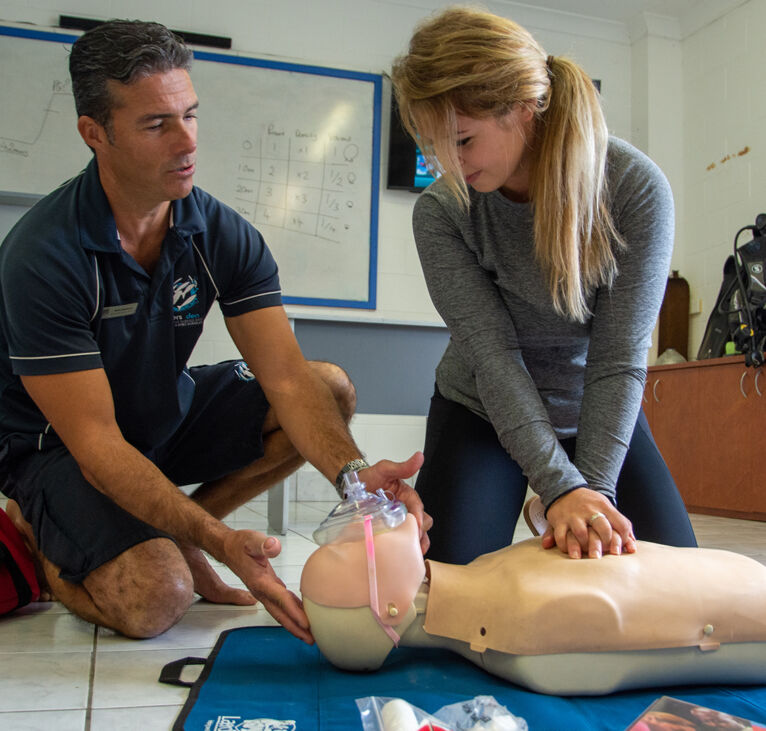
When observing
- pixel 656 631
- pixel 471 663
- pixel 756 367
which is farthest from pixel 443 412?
pixel 756 367

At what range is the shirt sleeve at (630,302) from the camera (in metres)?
1.36

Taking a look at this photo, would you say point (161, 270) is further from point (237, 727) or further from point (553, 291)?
point (237, 727)

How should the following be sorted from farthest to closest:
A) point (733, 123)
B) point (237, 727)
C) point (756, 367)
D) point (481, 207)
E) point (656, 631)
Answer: point (733, 123) → point (756, 367) → point (481, 207) → point (656, 631) → point (237, 727)

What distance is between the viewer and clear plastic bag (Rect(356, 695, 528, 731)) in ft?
2.92

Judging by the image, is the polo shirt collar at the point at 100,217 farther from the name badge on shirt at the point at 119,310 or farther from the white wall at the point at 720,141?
the white wall at the point at 720,141

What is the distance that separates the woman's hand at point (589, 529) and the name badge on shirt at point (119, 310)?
87cm

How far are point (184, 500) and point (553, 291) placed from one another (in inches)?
28.6

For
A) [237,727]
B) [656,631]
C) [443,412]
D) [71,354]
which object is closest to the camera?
[237,727]

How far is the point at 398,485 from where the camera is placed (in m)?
1.33

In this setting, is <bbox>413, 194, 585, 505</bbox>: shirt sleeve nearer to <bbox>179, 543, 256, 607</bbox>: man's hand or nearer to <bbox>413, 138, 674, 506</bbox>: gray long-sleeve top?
<bbox>413, 138, 674, 506</bbox>: gray long-sleeve top

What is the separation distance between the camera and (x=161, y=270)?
4.99ft

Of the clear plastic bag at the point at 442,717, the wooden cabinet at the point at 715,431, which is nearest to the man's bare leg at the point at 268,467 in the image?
the clear plastic bag at the point at 442,717

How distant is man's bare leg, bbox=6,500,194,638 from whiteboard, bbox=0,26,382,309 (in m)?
2.81

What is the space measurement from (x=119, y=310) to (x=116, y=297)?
27mm
